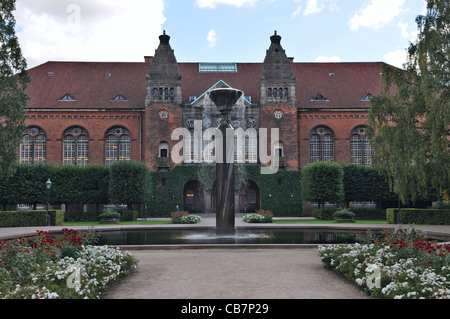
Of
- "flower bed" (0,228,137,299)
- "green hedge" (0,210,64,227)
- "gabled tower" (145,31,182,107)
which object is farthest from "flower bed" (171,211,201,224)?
"flower bed" (0,228,137,299)

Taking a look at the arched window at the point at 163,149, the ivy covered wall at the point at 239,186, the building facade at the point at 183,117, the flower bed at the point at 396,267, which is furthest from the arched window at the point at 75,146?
the flower bed at the point at 396,267

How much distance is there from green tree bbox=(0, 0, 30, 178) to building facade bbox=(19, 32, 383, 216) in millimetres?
17369

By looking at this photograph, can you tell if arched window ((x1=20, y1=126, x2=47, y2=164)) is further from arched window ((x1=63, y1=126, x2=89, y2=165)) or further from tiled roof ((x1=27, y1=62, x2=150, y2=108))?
tiled roof ((x1=27, y1=62, x2=150, y2=108))

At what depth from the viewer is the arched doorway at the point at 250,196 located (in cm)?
4544

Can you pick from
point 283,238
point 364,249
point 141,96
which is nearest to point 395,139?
point 283,238

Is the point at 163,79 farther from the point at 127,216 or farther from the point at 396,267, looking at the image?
the point at 396,267

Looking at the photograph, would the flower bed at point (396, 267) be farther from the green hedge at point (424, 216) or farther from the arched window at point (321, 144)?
the arched window at point (321, 144)

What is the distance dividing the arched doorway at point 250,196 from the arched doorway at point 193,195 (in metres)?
4.19

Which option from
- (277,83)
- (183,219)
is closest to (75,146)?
(183,219)

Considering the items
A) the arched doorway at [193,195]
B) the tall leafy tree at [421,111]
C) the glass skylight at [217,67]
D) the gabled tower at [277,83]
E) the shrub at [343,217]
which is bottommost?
the shrub at [343,217]

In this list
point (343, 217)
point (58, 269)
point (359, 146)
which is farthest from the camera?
point (359, 146)

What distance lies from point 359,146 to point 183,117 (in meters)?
19.2

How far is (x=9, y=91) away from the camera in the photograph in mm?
26266
